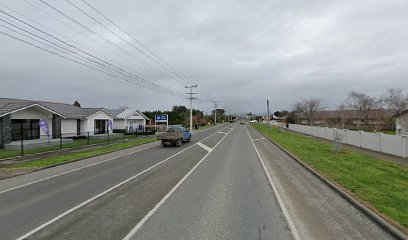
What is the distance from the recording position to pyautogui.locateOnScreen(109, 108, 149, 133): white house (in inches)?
2119

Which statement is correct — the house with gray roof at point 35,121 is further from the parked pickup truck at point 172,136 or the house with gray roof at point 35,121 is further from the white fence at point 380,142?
the white fence at point 380,142

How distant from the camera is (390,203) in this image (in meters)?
8.73

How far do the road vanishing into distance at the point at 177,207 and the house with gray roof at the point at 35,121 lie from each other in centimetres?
1580

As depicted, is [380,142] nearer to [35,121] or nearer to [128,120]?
[35,121]

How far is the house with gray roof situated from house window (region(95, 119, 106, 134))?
239 centimetres

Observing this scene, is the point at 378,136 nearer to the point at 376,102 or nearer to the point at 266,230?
the point at 266,230

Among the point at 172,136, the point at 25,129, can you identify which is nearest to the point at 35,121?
the point at 25,129

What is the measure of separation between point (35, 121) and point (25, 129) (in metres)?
1.54

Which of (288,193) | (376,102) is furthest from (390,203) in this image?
(376,102)

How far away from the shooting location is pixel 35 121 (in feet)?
102

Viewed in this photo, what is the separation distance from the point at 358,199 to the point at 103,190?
7.93 metres

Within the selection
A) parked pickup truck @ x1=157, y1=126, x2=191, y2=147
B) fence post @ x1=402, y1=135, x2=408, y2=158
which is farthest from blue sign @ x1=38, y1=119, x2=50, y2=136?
fence post @ x1=402, y1=135, x2=408, y2=158

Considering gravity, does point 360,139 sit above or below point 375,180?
above

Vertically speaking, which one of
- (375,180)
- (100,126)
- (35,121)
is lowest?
(375,180)
